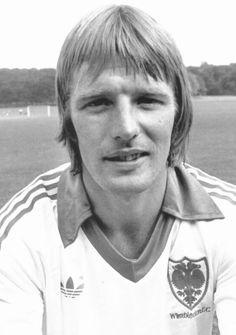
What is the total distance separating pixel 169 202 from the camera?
2.29 metres

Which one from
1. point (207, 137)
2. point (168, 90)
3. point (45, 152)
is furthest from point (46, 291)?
point (207, 137)

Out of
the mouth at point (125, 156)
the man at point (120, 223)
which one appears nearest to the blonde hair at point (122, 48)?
the man at point (120, 223)

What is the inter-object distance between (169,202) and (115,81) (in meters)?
0.55

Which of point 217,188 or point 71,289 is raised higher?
point 217,188

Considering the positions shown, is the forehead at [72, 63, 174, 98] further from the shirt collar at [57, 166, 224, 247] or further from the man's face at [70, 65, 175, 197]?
the shirt collar at [57, 166, 224, 247]

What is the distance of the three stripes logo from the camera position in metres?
2.16

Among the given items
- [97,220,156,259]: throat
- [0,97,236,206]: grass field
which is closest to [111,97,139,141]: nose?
[97,220,156,259]: throat

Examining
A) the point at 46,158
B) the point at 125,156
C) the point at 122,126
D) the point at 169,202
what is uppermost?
the point at 122,126

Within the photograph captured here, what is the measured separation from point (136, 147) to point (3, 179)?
501 inches

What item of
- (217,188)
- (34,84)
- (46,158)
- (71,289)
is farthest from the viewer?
(34,84)

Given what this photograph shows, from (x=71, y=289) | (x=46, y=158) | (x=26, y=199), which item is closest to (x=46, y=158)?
(x=46, y=158)

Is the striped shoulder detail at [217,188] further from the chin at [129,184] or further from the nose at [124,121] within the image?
the nose at [124,121]

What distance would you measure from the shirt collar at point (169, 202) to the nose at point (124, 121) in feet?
1.29

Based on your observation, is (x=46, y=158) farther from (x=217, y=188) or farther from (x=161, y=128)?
(x=161, y=128)
